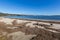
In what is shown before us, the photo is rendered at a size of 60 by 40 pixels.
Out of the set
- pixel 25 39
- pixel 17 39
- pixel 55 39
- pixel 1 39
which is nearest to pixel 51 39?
pixel 55 39

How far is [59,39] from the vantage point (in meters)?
9.52

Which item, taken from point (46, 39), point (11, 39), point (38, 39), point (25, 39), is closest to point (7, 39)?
point (11, 39)

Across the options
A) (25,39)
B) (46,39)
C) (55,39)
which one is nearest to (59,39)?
(55,39)

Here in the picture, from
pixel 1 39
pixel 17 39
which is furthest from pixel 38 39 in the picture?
pixel 1 39

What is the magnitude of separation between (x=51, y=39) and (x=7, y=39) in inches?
181

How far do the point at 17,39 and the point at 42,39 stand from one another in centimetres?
263

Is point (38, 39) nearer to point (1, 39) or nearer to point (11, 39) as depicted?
point (11, 39)

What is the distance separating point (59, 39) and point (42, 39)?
1.82 m

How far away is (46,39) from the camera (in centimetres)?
937

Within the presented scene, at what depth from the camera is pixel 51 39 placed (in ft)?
30.9

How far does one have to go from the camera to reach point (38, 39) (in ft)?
30.8

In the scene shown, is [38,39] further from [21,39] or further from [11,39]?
Answer: [11,39]

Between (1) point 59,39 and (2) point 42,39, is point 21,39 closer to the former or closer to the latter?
(2) point 42,39

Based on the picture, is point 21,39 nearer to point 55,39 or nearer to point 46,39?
point 46,39
